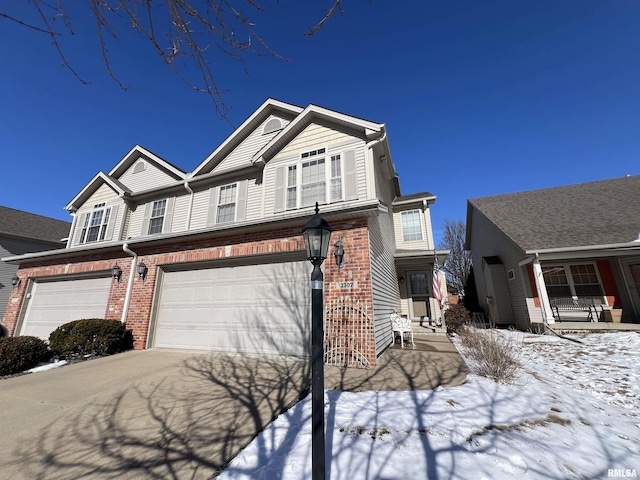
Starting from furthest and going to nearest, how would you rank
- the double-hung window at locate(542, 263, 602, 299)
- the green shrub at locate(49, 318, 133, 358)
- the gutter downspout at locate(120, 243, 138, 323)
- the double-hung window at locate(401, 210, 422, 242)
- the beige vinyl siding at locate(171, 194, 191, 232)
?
the double-hung window at locate(401, 210, 422, 242)
the double-hung window at locate(542, 263, 602, 299)
the beige vinyl siding at locate(171, 194, 191, 232)
the gutter downspout at locate(120, 243, 138, 323)
the green shrub at locate(49, 318, 133, 358)

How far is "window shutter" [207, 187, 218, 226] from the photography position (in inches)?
396

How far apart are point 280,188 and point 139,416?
260 inches

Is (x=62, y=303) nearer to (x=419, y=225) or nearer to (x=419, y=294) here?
(x=419, y=294)

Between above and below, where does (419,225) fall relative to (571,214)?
below

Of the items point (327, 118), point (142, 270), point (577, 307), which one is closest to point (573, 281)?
point (577, 307)

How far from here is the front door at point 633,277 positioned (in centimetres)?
1021

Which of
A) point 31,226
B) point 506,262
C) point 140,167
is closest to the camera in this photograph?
point 140,167

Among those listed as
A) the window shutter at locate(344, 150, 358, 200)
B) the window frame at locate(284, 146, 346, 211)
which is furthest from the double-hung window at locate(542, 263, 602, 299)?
the window frame at locate(284, 146, 346, 211)

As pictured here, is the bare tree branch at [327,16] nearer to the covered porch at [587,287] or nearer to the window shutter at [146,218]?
the window shutter at [146,218]

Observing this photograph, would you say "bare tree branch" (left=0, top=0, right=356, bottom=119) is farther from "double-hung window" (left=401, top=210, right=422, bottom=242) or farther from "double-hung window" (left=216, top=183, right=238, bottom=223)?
"double-hung window" (left=401, top=210, right=422, bottom=242)

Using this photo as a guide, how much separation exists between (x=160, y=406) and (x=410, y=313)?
10700mm

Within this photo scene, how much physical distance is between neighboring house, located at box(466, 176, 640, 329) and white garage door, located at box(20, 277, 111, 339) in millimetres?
16464

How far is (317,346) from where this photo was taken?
2.23 metres

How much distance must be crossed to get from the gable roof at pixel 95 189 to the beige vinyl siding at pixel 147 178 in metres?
0.37
